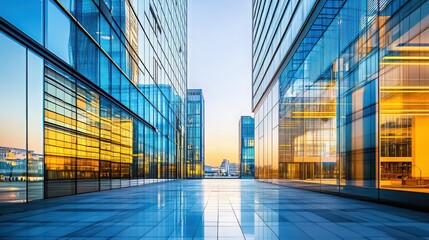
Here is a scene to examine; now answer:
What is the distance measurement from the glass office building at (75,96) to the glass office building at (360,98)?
14488mm

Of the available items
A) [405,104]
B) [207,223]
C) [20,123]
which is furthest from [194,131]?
[207,223]

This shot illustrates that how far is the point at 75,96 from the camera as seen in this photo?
1891 centimetres

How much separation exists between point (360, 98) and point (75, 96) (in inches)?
603

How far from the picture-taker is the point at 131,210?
1252 centimetres

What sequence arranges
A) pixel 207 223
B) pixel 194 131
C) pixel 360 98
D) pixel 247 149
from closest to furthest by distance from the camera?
pixel 207 223 → pixel 360 98 → pixel 194 131 → pixel 247 149

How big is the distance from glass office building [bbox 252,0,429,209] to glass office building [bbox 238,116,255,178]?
62.6 metres

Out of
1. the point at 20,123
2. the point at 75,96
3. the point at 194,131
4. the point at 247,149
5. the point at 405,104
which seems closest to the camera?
the point at 20,123

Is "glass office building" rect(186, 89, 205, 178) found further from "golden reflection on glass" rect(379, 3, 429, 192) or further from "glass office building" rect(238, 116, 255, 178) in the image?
"golden reflection on glass" rect(379, 3, 429, 192)

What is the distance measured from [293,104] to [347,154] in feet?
41.2

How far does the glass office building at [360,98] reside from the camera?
13828 mm

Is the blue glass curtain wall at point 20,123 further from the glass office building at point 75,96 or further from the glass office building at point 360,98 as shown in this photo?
the glass office building at point 360,98

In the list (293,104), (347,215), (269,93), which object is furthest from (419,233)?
(269,93)

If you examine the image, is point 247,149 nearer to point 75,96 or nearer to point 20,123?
point 75,96

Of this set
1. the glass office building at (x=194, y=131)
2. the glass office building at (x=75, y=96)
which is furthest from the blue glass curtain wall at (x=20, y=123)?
the glass office building at (x=194, y=131)
